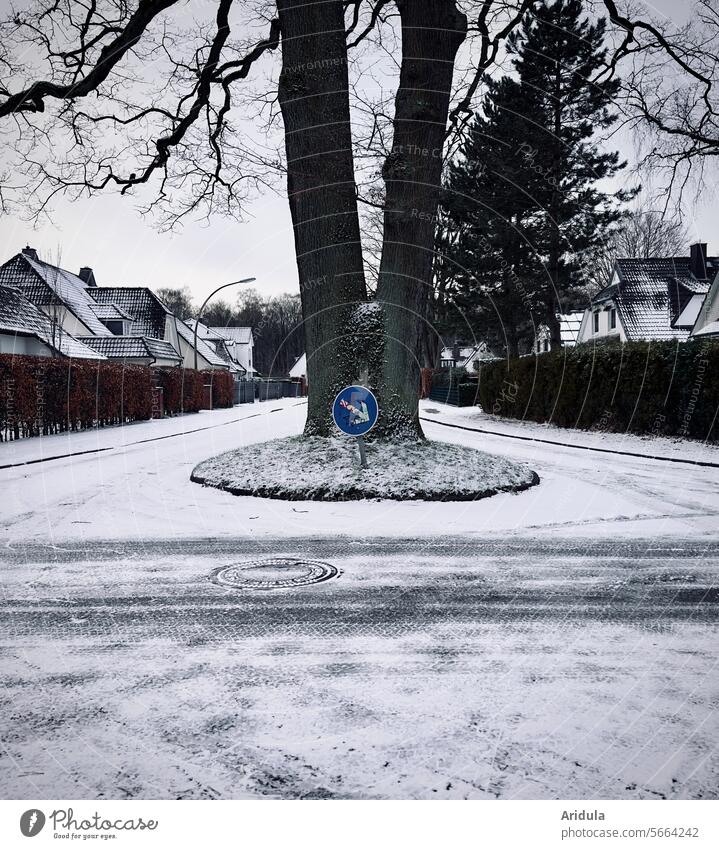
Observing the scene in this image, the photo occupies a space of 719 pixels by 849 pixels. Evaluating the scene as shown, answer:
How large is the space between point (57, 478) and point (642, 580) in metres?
9.21

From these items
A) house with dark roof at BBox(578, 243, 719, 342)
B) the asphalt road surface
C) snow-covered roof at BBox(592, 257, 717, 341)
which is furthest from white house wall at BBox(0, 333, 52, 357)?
snow-covered roof at BBox(592, 257, 717, 341)

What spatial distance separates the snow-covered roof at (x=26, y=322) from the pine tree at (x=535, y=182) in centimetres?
1718

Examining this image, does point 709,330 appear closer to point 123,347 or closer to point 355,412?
point 355,412

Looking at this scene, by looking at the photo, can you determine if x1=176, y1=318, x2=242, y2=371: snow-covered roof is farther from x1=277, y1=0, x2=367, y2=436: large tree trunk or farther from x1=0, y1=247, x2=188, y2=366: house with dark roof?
x1=277, y1=0, x2=367, y2=436: large tree trunk

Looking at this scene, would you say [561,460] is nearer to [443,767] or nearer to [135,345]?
[443,767]

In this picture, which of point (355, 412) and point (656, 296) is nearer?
point (355, 412)

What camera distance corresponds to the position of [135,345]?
43.1 metres

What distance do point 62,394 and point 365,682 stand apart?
19496 mm

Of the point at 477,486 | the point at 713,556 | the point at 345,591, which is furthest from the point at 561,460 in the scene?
the point at 345,591

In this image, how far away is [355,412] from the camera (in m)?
8.62

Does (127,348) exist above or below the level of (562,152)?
below

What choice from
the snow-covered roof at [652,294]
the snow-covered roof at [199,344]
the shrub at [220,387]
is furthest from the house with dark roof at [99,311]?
the snow-covered roof at [652,294]

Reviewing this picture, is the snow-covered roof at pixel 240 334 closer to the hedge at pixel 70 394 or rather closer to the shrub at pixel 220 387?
the shrub at pixel 220 387

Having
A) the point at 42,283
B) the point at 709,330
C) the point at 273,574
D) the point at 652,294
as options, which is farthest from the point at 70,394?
the point at 652,294
